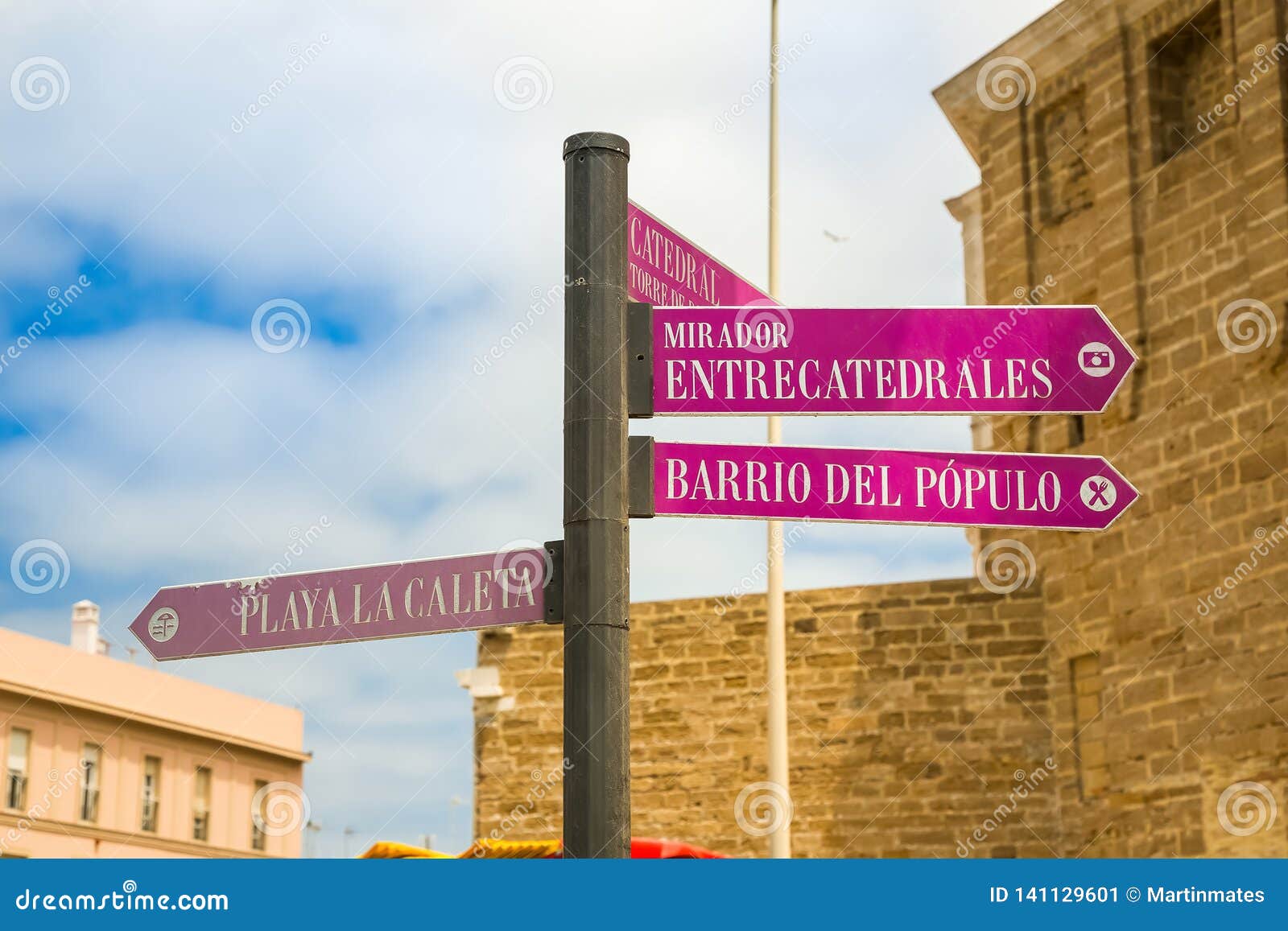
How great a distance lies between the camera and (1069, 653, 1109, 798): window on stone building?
1348cm

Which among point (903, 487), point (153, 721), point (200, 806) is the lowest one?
point (903, 487)

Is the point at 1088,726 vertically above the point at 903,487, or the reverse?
the point at 1088,726

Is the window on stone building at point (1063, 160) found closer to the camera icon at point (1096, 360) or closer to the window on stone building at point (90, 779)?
the camera icon at point (1096, 360)

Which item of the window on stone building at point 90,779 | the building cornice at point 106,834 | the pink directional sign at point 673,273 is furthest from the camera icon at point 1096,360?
the window on stone building at point 90,779

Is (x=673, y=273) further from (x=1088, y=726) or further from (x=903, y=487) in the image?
(x=1088, y=726)

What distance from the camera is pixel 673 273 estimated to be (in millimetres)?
4277

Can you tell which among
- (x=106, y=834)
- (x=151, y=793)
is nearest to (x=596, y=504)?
(x=106, y=834)

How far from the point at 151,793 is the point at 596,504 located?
128 ft

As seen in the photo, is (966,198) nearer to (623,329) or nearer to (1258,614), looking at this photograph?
(1258,614)

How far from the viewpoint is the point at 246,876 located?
9.30 feet

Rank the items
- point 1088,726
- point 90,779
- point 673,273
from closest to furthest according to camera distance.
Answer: point 673,273
point 1088,726
point 90,779

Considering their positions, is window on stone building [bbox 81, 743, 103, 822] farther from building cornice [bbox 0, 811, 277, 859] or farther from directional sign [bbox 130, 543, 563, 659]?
directional sign [bbox 130, 543, 563, 659]

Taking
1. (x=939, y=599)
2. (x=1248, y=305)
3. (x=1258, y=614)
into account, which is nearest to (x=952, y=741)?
(x=939, y=599)

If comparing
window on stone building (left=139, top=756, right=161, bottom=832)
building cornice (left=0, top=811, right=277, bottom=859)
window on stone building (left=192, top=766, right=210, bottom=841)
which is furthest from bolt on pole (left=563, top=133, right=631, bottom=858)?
window on stone building (left=192, top=766, right=210, bottom=841)
